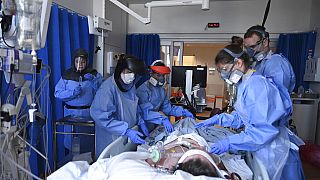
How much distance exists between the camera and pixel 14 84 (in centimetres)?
130

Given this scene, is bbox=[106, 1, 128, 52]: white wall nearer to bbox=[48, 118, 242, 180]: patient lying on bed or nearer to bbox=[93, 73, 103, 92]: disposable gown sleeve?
bbox=[93, 73, 103, 92]: disposable gown sleeve

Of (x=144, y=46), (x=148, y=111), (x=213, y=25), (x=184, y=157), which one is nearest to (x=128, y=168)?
(x=184, y=157)

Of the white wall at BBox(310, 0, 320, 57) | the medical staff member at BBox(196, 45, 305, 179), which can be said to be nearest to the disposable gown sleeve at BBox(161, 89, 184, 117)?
the medical staff member at BBox(196, 45, 305, 179)

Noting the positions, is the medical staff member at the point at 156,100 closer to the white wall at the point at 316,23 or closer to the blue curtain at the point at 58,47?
the blue curtain at the point at 58,47

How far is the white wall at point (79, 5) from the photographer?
3.00 meters

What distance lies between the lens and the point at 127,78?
6.16 feet

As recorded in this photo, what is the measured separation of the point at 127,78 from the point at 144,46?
2.97 meters

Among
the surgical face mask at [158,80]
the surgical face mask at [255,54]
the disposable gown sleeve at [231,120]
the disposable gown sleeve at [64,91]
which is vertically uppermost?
the surgical face mask at [255,54]

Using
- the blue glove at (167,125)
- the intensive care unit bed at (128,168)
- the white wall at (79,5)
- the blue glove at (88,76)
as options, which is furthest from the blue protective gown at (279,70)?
the white wall at (79,5)

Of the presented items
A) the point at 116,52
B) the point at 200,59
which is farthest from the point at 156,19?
the point at 200,59

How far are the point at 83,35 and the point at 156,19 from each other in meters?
1.93

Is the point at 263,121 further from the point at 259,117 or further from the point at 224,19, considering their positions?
the point at 224,19

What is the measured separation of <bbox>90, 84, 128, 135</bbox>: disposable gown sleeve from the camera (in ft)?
5.70

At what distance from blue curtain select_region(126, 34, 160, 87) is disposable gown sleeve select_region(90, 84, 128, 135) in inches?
109
